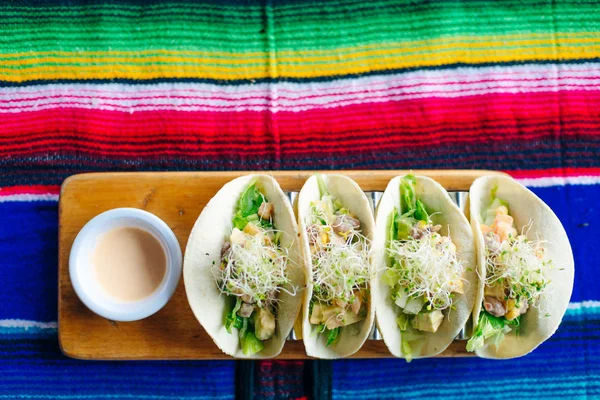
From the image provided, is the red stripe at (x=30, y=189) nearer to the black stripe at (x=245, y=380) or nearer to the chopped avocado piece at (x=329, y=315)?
the black stripe at (x=245, y=380)

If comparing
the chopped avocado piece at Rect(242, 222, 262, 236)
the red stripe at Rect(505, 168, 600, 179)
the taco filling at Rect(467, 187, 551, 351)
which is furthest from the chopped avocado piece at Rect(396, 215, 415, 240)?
the red stripe at Rect(505, 168, 600, 179)

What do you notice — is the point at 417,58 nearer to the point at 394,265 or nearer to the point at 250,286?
the point at 394,265

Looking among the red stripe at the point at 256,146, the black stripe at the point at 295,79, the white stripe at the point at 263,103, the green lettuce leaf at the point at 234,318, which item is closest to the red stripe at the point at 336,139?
the red stripe at the point at 256,146

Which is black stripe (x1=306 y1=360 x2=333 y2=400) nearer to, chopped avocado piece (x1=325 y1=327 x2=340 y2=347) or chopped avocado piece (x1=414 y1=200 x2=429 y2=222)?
chopped avocado piece (x1=325 y1=327 x2=340 y2=347)

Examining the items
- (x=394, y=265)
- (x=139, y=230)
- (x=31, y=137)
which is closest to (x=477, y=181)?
(x=394, y=265)

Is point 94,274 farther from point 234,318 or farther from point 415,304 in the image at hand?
point 415,304

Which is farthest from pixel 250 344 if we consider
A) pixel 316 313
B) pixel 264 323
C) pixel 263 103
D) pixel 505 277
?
pixel 263 103
